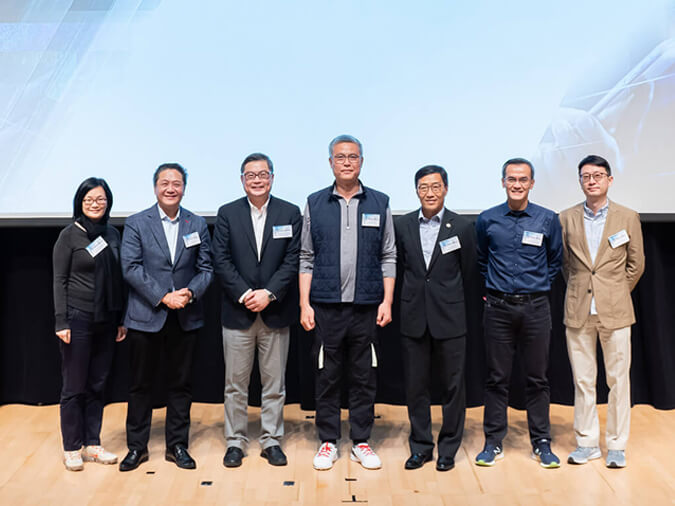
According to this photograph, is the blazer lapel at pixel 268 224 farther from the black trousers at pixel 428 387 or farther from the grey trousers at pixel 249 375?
the black trousers at pixel 428 387

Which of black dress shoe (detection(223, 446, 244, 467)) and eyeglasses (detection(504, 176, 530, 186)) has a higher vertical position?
eyeglasses (detection(504, 176, 530, 186))

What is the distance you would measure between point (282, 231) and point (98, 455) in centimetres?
150

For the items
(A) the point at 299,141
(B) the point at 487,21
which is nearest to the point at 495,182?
(B) the point at 487,21

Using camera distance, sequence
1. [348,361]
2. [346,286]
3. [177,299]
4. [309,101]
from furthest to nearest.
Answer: [309,101], [348,361], [346,286], [177,299]

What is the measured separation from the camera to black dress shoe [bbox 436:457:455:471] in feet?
9.82

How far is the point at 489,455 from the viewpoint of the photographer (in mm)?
3068

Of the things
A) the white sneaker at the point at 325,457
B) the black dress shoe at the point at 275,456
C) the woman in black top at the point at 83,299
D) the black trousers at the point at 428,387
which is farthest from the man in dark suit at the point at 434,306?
the woman in black top at the point at 83,299

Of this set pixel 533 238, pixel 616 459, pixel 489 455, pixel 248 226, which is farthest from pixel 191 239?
pixel 616 459

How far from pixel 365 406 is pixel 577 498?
1.07m

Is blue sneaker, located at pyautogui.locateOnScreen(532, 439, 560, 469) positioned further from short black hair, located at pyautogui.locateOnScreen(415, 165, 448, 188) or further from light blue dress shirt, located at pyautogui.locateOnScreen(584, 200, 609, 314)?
short black hair, located at pyautogui.locateOnScreen(415, 165, 448, 188)

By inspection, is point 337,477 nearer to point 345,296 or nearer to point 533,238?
point 345,296

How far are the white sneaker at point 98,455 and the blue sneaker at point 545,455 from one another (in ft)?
7.15

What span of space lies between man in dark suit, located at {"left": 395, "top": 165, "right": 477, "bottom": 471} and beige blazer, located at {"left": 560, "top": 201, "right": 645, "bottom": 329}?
0.53 meters

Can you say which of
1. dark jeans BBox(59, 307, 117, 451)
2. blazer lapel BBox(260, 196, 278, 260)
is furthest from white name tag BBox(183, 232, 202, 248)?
dark jeans BBox(59, 307, 117, 451)
